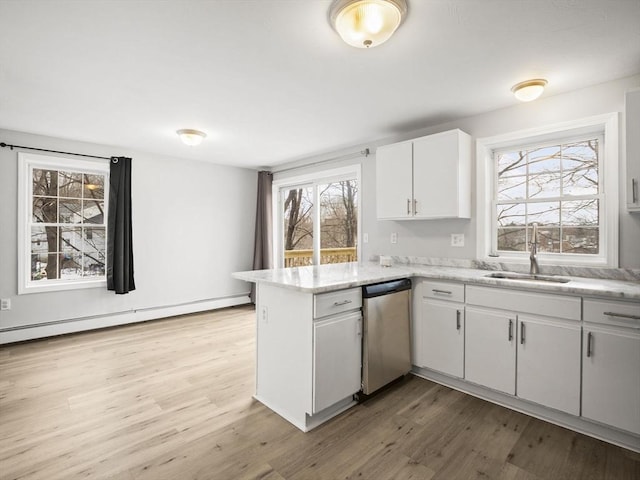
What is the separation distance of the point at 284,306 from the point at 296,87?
1660 millimetres

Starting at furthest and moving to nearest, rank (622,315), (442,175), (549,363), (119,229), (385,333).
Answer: (119,229) → (442,175) → (385,333) → (549,363) → (622,315)

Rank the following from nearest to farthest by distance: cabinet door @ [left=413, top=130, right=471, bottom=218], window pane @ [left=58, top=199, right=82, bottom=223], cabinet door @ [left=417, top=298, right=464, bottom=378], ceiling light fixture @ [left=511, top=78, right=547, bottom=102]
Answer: ceiling light fixture @ [left=511, top=78, right=547, bottom=102] → cabinet door @ [left=417, top=298, right=464, bottom=378] → cabinet door @ [left=413, top=130, right=471, bottom=218] → window pane @ [left=58, top=199, right=82, bottom=223]

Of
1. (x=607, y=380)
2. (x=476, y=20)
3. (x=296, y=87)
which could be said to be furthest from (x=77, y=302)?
(x=607, y=380)

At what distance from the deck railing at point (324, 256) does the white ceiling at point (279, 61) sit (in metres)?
1.71

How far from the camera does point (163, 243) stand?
4711mm

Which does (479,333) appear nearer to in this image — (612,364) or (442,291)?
(442,291)

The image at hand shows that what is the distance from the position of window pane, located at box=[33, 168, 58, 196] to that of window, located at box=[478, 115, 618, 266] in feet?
15.7

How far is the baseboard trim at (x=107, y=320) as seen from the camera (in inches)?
146

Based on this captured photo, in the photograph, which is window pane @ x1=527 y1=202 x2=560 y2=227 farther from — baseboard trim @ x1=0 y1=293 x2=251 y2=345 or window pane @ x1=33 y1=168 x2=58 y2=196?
window pane @ x1=33 y1=168 x2=58 y2=196

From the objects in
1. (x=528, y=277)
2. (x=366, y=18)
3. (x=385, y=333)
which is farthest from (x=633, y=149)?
(x=385, y=333)

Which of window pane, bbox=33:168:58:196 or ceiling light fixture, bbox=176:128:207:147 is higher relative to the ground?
ceiling light fixture, bbox=176:128:207:147

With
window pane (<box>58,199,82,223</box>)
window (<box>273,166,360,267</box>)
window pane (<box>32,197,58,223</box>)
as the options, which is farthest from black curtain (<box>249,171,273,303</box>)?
window pane (<box>32,197,58,223</box>)

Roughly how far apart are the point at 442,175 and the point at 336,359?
73.3 inches

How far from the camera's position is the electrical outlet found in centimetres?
320
